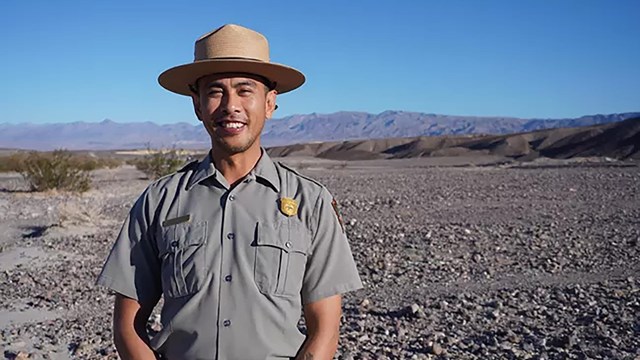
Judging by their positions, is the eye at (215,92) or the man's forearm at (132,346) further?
the eye at (215,92)

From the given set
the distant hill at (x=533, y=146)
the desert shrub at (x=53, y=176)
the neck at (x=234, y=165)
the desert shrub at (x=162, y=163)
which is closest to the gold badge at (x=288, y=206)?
the neck at (x=234, y=165)

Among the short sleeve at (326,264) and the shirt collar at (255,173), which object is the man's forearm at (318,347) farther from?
the shirt collar at (255,173)

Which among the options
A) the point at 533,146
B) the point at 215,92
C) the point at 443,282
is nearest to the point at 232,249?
the point at 215,92

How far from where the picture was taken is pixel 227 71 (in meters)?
2.27

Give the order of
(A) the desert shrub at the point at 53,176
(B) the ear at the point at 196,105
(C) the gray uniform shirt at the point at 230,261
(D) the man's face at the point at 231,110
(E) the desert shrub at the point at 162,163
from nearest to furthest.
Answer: (C) the gray uniform shirt at the point at 230,261, (D) the man's face at the point at 231,110, (B) the ear at the point at 196,105, (A) the desert shrub at the point at 53,176, (E) the desert shrub at the point at 162,163

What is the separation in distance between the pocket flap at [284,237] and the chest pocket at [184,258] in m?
0.19

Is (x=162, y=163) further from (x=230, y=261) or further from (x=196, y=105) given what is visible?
(x=230, y=261)

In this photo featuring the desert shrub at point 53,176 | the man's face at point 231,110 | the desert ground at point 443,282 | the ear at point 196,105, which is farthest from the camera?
the desert shrub at point 53,176

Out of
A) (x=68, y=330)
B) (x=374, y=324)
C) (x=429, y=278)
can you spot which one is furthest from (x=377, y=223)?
(x=68, y=330)

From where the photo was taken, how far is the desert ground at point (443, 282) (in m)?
4.99

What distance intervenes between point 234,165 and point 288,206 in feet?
0.85

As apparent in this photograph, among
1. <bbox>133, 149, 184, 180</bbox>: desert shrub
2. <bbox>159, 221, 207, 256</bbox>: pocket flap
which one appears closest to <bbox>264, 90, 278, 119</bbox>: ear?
<bbox>159, 221, 207, 256</bbox>: pocket flap

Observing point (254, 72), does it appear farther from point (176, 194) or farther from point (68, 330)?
point (68, 330)

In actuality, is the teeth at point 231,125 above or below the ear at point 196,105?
Result: below
